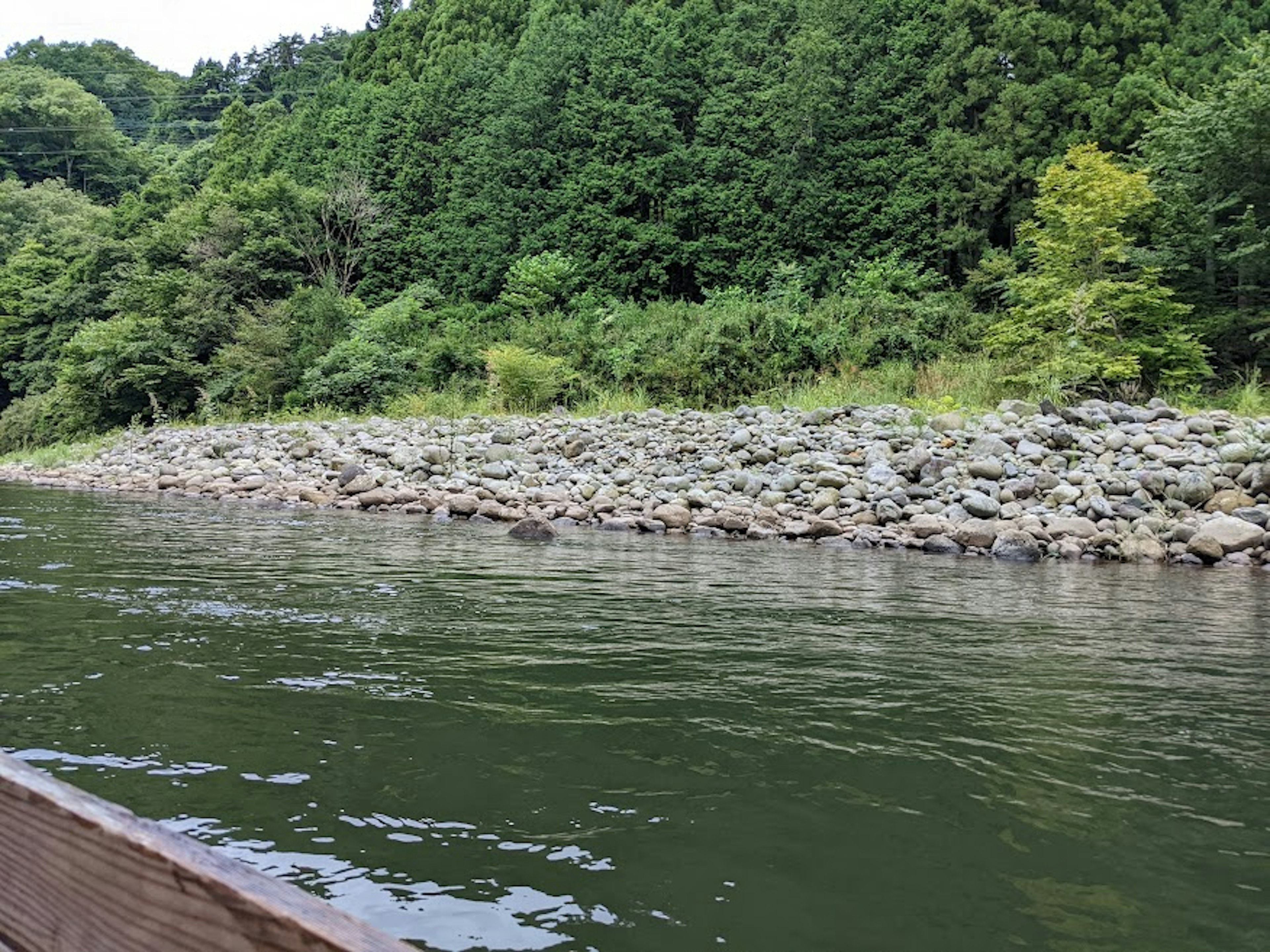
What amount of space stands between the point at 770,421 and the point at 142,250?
22.6 meters

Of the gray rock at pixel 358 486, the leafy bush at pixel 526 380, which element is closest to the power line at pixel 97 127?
the leafy bush at pixel 526 380

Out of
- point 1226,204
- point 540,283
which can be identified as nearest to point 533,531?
point 1226,204

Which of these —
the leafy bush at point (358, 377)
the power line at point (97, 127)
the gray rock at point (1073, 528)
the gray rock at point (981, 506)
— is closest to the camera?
the gray rock at point (1073, 528)

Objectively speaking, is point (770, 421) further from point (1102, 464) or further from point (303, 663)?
point (303, 663)

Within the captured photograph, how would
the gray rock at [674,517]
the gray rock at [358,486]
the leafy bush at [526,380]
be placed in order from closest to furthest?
the gray rock at [674,517] < the gray rock at [358,486] < the leafy bush at [526,380]

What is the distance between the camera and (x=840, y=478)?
442 inches

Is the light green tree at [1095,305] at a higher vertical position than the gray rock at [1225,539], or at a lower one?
higher

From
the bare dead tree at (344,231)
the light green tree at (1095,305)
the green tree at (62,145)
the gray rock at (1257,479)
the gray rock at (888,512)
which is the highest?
the green tree at (62,145)

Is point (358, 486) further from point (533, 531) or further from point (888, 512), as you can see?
point (888, 512)

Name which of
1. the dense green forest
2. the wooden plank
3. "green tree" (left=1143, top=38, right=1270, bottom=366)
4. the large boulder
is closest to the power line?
the dense green forest

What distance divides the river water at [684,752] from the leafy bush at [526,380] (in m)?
12.1

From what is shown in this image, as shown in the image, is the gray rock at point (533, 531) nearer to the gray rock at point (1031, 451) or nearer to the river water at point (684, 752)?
the river water at point (684, 752)

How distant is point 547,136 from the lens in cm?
2691

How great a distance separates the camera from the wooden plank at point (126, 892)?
31.4 inches
